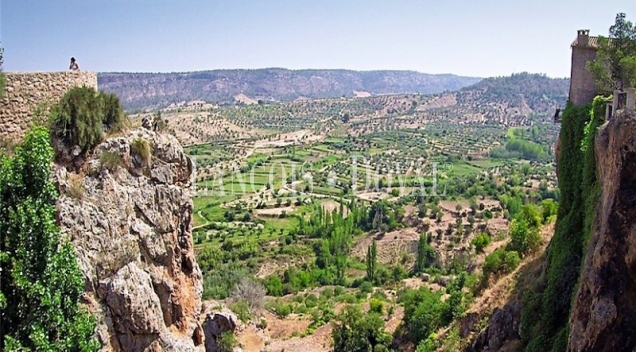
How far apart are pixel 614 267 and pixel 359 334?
19186 mm

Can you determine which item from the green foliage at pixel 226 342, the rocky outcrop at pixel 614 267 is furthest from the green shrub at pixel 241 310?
the rocky outcrop at pixel 614 267

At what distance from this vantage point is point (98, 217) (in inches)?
513

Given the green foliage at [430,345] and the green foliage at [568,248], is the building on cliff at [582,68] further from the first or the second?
the green foliage at [430,345]

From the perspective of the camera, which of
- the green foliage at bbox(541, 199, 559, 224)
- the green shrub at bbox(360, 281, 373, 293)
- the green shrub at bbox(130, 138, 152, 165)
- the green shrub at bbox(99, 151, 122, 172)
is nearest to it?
the green shrub at bbox(99, 151, 122, 172)

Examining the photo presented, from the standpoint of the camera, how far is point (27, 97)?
13023 mm

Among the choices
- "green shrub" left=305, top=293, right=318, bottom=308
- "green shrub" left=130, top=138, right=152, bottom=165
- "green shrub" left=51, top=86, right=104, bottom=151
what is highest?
"green shrub" left=51, top=86, right=104, bottom=151

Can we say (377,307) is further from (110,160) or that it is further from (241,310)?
(110,160)

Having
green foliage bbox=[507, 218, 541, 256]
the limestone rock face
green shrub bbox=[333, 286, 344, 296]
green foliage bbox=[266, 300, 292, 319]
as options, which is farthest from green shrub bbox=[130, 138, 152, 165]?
green shrub bbox=[333, 286, 344, 296]

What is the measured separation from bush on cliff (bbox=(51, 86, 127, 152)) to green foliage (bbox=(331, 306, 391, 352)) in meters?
18.9

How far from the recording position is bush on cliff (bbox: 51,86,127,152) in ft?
43.6

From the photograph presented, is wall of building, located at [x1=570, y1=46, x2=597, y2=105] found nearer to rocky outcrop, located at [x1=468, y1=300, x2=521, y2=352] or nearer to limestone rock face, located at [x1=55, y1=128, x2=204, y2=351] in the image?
rocky outcrop, located at [x1=468, y1=300, x2=521, y2=352]

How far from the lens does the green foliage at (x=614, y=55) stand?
18.4 m

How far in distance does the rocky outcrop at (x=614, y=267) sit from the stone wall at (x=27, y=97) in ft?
41.2

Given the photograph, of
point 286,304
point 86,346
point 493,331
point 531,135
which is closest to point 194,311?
point 86,346
